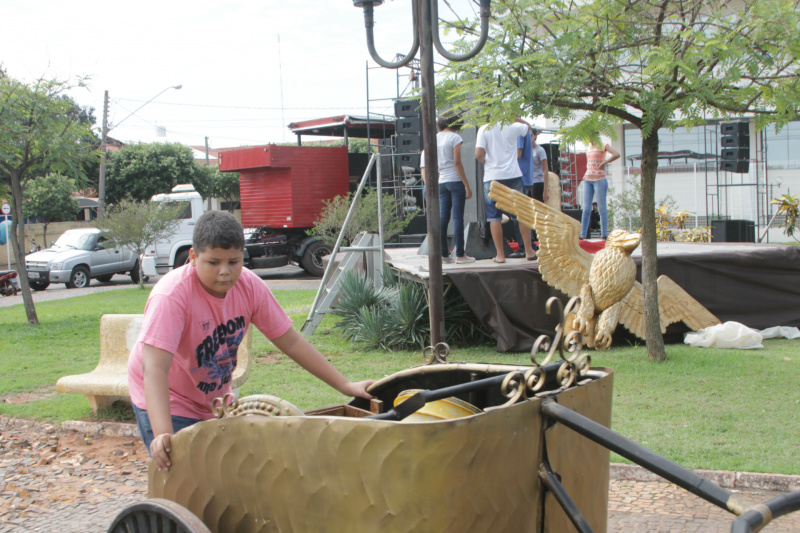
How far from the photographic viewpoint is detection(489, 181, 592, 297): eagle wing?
7.09m

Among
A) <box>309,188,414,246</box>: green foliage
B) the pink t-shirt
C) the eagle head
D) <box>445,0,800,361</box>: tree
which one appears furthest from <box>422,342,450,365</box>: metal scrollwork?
<box>309,188,414,246</box>: green foliage

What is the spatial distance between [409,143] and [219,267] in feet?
Answer: 18.6

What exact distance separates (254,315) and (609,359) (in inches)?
196

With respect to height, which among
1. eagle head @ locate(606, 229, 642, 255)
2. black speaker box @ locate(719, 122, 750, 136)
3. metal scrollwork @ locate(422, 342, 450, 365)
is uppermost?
black speaker box @ locate(719, 122, 750, 136)

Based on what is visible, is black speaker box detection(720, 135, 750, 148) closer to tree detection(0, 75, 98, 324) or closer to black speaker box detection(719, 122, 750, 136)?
black speaker box detection(719, 122, 750, 136)

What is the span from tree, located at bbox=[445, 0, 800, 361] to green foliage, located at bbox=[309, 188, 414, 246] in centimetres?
1007

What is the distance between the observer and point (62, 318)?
12094 mm

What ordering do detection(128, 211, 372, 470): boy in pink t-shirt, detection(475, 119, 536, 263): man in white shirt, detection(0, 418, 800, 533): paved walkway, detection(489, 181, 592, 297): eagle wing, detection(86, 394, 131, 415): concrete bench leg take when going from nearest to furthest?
detection(128, 211, 372, 470): boy in pink t-shirt < detection(0, 418, 800, 533): paved walkway < detection(86, 394, 131, 415): concrete bench leg < detection(489, 181, 592, 297): eagle wing < detection(475, 119, 536, 263): man in white shirt

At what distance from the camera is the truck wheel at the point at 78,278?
19734 millimetres

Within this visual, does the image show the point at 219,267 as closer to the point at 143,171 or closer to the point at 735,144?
the point at 735,144

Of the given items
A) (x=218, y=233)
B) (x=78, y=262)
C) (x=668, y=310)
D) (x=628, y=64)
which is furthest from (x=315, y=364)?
(x=78, y=262)

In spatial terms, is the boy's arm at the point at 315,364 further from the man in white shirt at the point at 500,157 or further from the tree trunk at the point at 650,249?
the man in white shirt at the point at 500,157

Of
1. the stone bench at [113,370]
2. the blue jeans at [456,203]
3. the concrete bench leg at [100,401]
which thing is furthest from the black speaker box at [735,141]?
the concrete bench leg at [100,401]

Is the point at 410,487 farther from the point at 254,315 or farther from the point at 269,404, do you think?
the point at 254,315
